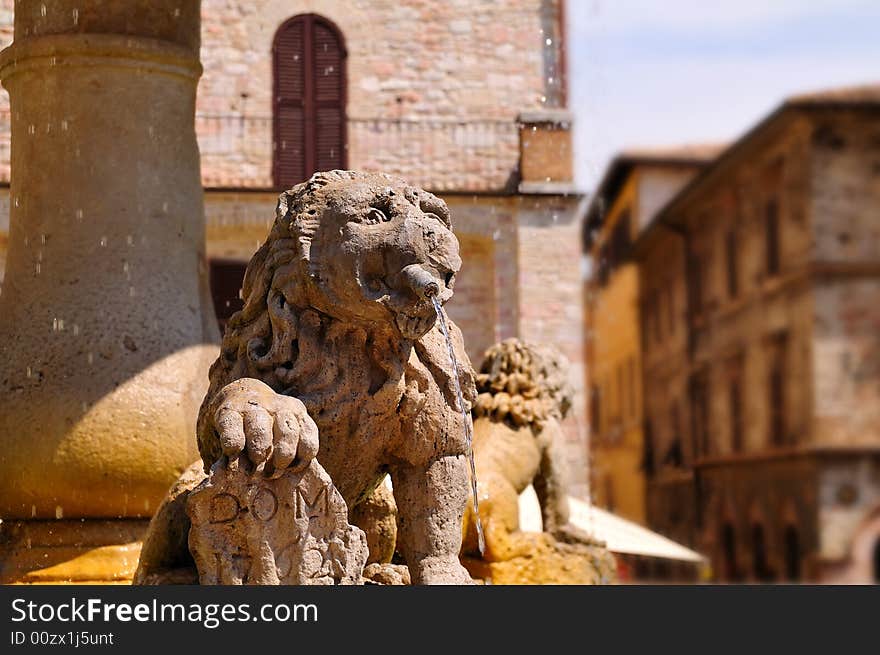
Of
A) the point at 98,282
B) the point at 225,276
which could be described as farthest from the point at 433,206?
the point at 225,276

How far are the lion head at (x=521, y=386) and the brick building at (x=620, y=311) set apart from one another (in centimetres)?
3762

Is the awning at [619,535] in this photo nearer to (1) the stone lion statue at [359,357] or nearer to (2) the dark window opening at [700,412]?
(1) the stone lion statue at [359,357]

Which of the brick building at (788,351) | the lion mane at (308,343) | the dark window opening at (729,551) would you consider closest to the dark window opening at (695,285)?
the brick building at (788,351)

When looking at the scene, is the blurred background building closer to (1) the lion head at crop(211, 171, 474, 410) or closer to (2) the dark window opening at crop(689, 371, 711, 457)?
(2) the dark window opening at crop(689, 371, 711, 457)

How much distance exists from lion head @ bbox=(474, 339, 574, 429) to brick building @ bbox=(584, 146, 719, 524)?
37.6 meters

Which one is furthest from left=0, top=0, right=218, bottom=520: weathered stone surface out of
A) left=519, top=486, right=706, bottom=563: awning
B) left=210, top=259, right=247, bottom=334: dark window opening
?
left=210, top=259, right=247, bottom=334: dark window opening

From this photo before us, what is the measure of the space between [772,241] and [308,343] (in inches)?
1341

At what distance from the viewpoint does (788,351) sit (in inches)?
1385

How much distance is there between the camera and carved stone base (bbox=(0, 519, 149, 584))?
15.2ft

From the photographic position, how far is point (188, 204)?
511cm

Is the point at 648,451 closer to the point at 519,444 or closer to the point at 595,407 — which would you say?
the point at 595,407

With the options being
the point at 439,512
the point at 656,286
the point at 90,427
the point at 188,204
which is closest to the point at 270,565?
the point at 439,512
